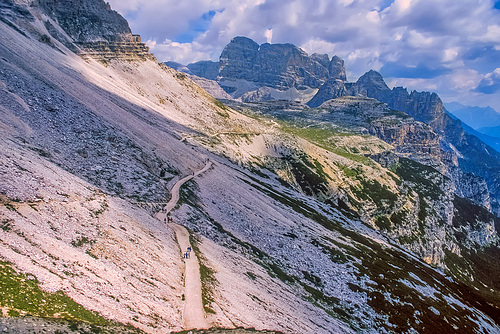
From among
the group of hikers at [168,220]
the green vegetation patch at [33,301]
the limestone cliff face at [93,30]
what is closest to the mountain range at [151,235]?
the green vegetation patch at [33,301]

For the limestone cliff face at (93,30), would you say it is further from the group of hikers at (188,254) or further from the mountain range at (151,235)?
the group of hikers at (188,254)

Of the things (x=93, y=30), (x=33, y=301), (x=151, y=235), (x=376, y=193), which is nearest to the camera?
(x=33, y=301)

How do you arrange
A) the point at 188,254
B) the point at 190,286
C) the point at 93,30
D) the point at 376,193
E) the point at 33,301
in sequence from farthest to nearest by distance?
the point at 376,193
the point at 93,30
the point at 188,254
the point at 190,286
the point at 33,301

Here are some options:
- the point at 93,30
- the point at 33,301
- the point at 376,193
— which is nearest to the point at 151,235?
the point at 33,301

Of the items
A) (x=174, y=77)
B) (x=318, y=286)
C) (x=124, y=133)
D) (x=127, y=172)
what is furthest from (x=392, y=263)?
(x=174, y=77)

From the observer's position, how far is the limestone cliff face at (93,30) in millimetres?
147762

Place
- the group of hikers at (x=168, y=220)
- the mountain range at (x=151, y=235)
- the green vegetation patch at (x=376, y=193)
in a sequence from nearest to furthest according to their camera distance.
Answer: the mountain range at (x=151, y=235) < the group of hikers at (x=168, y=220) < the green vegetation patch at (x=376, y=193)

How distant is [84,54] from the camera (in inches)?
5822

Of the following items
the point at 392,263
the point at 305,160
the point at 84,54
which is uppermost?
the point at 305,160

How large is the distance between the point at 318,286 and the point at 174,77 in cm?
15825

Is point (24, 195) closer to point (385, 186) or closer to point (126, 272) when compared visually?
point (126, 272)

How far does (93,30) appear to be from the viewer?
163250 millimetres

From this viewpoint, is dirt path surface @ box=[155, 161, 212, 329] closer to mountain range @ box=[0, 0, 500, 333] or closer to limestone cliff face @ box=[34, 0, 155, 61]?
mountain range @ box=[0, 0, 500, 333]

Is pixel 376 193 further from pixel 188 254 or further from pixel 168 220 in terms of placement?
Answer: pixel 188 254
